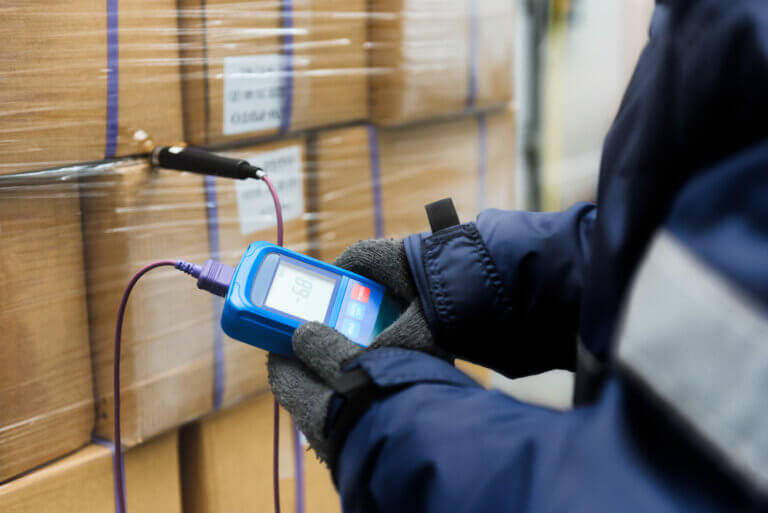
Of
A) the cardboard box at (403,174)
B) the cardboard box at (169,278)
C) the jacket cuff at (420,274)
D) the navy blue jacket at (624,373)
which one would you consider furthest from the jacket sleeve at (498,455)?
the cardboard box at (403,174)

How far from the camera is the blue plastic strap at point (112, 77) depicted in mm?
686

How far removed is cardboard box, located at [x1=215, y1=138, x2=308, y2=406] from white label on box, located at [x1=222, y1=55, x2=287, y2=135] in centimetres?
3

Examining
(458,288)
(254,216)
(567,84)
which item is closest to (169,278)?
(254,216)

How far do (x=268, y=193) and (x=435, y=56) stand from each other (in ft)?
1.22

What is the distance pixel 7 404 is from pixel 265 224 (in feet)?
1.18

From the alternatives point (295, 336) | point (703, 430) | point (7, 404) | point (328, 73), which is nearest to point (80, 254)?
point (7, 404)

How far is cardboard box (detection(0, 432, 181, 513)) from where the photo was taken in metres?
0.69

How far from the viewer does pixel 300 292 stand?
641 mm

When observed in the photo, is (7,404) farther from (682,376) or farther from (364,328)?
(682,376)

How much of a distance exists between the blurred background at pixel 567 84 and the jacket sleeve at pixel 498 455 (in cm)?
169

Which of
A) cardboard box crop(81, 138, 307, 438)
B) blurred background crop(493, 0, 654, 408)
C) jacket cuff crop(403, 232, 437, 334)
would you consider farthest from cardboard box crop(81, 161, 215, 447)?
blurred background crop(493, 0, 654, 408)

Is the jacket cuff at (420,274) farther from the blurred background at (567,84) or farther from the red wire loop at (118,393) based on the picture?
the blurred background at (567,84)

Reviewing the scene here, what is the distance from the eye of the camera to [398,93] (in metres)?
1.01

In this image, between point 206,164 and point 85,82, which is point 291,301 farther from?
point 85,82
